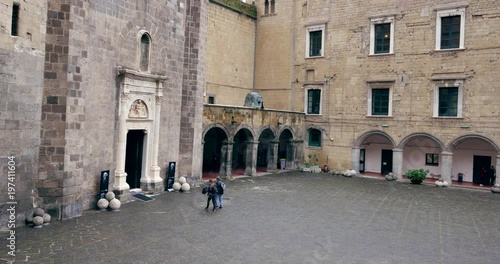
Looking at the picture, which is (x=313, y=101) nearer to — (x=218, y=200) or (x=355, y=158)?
(x=355, y=158)

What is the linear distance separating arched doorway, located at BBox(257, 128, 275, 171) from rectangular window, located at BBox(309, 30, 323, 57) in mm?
6759

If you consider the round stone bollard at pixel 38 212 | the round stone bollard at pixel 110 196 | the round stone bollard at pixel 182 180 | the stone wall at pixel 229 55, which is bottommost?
the round stone bollard at pixel 38 212

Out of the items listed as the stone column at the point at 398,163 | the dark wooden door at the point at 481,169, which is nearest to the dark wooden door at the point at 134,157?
the stone column at the point at 398,163

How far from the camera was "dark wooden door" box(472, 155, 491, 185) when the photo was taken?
23.7 metres

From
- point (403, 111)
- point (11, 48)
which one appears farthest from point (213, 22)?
point (11, 48)

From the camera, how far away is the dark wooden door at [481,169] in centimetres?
2370

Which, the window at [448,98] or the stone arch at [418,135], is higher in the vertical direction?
the window at [448,98]

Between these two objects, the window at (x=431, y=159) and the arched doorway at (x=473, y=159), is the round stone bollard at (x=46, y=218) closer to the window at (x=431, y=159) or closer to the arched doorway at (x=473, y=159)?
the arched doorway at (x=473, y=159)

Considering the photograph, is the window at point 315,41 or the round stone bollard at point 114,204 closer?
the round stone bollard at point 114,204

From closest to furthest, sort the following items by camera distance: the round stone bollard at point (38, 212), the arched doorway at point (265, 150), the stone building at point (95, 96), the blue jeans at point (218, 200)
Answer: the stone building at point (95, 96) < the round stone bollard at point (38, 212) < the blue jeans at point (218, 200) < the arched doorway at point (265, 150)

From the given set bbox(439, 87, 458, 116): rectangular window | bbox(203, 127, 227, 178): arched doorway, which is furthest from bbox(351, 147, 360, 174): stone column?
bbox(203, 127, 227, 178): arched doorway

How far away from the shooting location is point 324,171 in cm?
2775

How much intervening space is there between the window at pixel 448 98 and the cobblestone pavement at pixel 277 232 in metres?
6.66

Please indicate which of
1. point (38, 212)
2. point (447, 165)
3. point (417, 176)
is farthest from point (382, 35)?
point (38, 212)
